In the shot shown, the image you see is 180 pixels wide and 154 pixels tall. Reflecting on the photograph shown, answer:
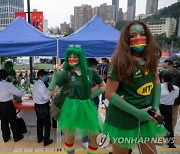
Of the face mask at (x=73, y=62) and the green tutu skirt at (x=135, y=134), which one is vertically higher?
the face mask at (x=73, y=62)

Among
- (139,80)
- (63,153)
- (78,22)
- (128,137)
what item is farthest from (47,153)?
(78,22)

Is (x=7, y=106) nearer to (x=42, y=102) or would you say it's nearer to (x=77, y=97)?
(x=42, y=102)

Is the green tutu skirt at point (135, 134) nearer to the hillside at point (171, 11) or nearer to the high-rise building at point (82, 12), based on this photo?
the high-rise building at point (82, 12)

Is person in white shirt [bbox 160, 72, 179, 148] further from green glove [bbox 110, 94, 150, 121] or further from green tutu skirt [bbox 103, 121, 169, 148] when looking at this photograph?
green glove [bbox 110, 94, 150, 121]

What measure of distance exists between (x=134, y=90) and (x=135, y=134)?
40 cm

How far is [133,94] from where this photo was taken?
72.7 inches

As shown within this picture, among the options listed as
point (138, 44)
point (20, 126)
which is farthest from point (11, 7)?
point (138, 44)

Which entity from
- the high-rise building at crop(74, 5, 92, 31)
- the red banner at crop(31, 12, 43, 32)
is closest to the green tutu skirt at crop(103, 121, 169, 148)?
the red banner at crop(31, 12, 43, 32)

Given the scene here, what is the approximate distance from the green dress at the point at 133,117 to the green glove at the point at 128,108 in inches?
2.8

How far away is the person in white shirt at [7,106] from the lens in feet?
12.9

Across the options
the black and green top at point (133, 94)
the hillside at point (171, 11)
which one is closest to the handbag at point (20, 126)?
the black and green top at point (133, 94)

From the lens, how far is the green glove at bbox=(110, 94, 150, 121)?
1.77 meters

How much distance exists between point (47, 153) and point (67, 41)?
80.5 inches

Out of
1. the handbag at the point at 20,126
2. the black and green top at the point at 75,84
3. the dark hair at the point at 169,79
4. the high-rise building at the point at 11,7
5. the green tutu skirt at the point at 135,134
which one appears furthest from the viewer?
the high-rise building at the point at 11,7
